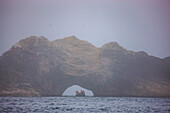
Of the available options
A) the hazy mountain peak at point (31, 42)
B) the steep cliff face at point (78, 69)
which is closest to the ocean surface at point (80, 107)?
the steep cliff face at point (78, 69)

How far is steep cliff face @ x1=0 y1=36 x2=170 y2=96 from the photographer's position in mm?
108625

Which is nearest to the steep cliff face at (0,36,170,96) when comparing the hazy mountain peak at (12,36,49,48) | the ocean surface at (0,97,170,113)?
the hazy mountain peak at (12,36,49,48)

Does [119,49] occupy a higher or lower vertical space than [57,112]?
higher

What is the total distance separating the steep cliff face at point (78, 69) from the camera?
4277 inches

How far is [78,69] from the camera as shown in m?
123

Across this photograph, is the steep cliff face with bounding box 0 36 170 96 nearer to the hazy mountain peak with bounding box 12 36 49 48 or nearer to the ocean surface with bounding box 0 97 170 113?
the hazy mountain peak with bounding box 12 36 49 48

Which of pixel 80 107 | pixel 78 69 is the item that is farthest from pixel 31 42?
pixel 80 107

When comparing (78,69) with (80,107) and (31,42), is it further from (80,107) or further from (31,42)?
(80,107)

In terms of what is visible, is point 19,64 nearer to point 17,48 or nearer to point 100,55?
point 17,48

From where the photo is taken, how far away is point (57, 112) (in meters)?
33.8

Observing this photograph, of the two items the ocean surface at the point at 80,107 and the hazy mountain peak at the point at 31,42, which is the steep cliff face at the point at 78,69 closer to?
the hazy mountain peak at the point at 31,42

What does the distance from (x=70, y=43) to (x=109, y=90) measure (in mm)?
34813

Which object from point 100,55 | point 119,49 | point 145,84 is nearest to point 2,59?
point 100,55

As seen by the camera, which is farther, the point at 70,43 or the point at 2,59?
the point at 70,43
